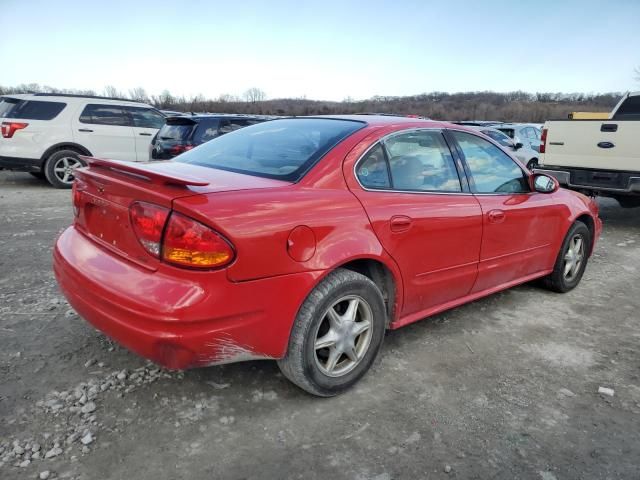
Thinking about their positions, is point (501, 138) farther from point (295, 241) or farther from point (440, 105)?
point (440, 105)

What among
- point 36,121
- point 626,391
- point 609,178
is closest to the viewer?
point 626,391

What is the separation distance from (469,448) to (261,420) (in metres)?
1.00

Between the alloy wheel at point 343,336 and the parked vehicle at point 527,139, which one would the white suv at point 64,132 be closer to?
the alloy wheel at point 343,336

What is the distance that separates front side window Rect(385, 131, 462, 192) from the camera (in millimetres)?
3020

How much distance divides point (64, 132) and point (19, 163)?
3.21ft

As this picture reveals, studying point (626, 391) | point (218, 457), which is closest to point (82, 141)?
point (218, 457)

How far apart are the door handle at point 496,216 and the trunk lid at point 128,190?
5.31ft

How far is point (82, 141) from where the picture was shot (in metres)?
9.72

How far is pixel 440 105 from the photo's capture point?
2051 inches

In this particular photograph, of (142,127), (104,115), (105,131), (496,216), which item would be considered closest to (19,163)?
(105,131)

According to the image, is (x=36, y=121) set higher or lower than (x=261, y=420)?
higher

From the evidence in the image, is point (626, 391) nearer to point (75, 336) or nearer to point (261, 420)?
point (261, 420)

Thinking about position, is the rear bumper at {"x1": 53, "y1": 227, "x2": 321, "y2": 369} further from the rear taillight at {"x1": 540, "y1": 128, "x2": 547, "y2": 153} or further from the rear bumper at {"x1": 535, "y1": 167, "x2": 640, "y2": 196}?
the rear taillight at {"x1": 540, "y1": 128, "x2": 547, "y2": 153}

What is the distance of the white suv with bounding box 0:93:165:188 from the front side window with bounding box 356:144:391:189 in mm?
8183
